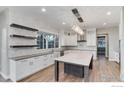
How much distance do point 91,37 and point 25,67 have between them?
4.79 m

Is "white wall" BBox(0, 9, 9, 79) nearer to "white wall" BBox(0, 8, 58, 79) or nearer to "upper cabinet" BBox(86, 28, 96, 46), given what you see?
"white wall" BBox(0, 8, 58, 79)

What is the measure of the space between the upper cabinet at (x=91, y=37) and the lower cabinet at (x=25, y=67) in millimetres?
3639

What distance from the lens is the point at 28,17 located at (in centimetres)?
352

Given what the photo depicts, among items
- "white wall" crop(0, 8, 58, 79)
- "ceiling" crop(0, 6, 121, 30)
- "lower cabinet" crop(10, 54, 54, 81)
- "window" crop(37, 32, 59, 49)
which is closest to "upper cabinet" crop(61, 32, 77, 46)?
"window" crop(37, 32, 59, 49)

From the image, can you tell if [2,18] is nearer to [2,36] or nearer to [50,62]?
[2,36]

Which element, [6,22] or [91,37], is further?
[91,37]

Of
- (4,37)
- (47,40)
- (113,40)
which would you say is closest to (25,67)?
(4,37)

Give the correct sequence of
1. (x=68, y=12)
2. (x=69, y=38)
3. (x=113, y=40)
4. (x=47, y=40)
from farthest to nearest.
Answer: (x=69, y=38) < (x=113, y=40) < (x=47, y=40) < (x=68, y=12)

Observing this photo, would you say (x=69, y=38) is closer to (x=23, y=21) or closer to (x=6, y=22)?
(x=23, y=21)

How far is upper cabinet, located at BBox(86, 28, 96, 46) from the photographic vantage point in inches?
242

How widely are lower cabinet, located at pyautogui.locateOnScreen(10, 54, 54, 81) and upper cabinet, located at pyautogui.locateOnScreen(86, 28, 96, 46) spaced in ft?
11.9

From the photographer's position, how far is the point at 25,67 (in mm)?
2820

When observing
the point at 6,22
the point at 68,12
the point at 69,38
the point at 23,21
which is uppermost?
the point at 68,12
